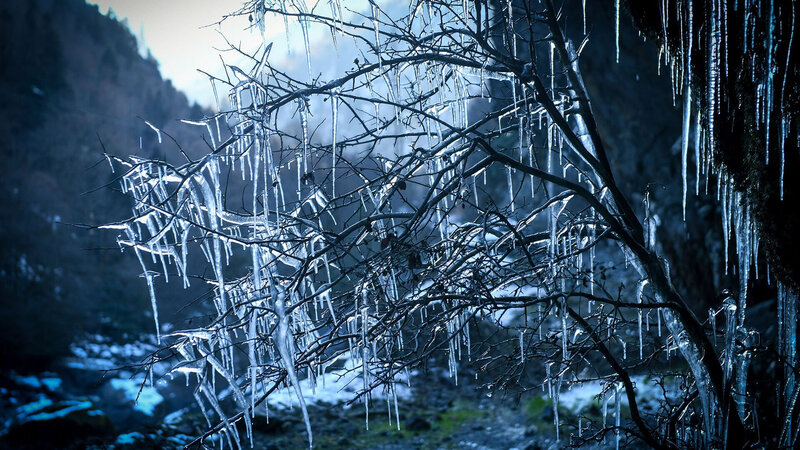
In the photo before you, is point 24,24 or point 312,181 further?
point 24,24

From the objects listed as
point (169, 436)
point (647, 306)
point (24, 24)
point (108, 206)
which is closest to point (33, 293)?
point (108, 206)

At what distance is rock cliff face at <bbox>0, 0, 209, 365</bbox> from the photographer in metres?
16.8

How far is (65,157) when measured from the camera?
24.2m

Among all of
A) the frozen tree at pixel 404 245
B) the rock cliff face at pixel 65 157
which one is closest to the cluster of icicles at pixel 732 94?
the frozen tree at pixel 404 245

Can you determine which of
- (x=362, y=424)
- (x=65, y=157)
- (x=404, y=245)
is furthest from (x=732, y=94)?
(x=65, y=157)

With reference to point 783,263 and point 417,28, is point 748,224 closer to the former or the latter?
point 783,263

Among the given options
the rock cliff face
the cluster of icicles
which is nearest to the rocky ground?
the cluster of icicles

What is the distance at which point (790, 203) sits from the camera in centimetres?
291

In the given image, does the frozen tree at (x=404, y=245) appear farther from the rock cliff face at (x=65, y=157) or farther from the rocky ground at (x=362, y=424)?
the rock cliff face at (x=65, y=157)

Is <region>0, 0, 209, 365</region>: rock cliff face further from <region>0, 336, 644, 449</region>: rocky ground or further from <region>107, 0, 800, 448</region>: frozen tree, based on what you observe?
<region>107, 0, 800, 448</region>: frozen tree

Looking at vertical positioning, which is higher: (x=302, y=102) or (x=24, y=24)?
(x=24, y=24)

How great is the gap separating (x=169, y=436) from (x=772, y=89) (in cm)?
768

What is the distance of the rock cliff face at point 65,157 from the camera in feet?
55.1

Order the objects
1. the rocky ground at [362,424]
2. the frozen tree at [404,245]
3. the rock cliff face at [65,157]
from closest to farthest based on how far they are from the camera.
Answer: the frozen tree at [404,245] < the rocky ground at [362,424] < the rock cliff face at [65,157]
